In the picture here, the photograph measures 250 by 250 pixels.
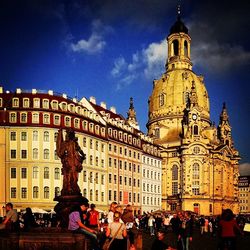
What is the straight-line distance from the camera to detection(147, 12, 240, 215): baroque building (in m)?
130

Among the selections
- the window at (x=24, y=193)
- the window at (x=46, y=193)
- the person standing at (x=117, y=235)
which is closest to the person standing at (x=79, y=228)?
the person standing at (x=117, y=235)

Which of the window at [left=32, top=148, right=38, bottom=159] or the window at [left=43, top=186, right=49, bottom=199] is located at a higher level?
the window at [left=32, top=148, right=38, bottom=159]

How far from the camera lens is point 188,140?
132 m

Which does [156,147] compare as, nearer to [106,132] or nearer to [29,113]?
[106,132]

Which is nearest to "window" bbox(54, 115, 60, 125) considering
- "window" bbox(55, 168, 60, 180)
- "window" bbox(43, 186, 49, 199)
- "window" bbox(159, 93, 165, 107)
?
"window" bbox(55, 168, 60, 180)

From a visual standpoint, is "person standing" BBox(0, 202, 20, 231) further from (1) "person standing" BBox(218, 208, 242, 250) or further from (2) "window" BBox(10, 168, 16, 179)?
(2) "window" BBox(10, 168, 16, 179)

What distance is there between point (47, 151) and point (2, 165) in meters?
6.06


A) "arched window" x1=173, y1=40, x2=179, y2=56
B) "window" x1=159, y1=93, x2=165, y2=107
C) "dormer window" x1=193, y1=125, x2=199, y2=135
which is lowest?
"dormer window" x1=193, y1=125, x2=199, y2=135

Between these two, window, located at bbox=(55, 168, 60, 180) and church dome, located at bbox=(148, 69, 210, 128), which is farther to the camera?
church dome, located at bbox=(148, 69, 210, 128)

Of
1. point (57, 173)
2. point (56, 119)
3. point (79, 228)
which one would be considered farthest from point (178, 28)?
point (79, 228)

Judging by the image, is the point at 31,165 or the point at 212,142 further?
the point at 212,142

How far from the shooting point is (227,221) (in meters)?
19.0

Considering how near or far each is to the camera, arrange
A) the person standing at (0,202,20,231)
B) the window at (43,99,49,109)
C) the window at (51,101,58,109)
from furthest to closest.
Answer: the window at (51,101,58,109) < the window at (43,99,49,109) < the person standing at (0,202,20,231)

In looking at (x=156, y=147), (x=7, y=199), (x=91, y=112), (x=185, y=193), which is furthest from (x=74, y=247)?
(x=185, y=193)
